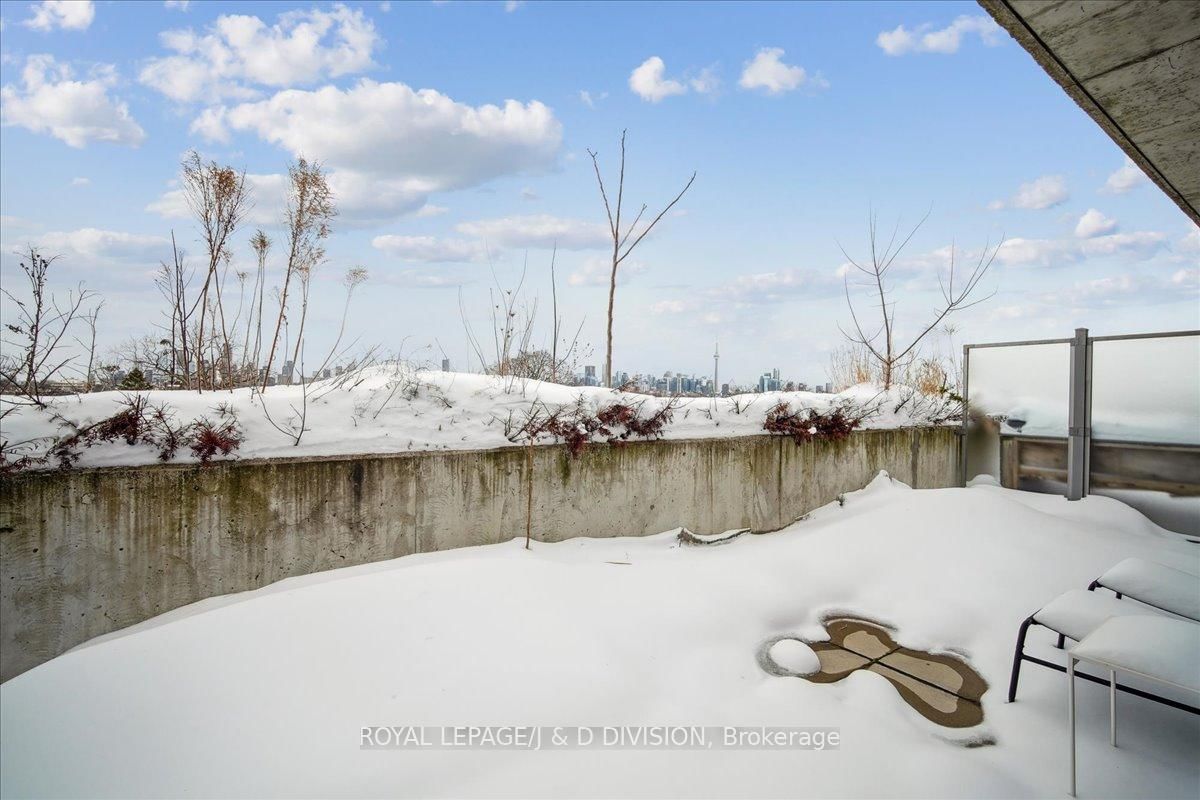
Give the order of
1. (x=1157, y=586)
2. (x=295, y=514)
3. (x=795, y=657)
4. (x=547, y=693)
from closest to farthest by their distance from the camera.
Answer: (x=547, y=693) < (x=1157, y=586) < (x=795, y=657) < (x=295, y=514)

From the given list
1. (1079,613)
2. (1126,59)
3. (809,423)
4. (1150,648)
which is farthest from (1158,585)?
(809,423)

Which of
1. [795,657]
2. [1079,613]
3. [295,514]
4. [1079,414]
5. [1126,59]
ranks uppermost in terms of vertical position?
[1126,59]

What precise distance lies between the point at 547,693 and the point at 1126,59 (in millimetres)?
3121

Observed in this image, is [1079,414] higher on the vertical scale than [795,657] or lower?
higher

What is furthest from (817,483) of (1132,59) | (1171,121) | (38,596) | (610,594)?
(38,596)

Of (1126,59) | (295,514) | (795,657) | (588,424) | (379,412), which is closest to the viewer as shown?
(1126,59)

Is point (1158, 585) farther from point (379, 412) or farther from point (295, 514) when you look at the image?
point (295, 514)

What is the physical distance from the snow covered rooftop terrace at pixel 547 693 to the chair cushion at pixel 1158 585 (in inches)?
19.4

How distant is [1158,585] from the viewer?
9.11ft

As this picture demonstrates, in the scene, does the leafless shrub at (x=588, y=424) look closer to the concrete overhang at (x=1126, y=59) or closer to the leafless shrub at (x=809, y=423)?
the leafless shrub at (x=809, y=423)

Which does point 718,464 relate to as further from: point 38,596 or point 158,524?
point 38,596

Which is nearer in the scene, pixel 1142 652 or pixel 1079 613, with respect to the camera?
pixel 1142 652

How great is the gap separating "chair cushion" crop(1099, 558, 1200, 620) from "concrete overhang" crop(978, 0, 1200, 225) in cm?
206

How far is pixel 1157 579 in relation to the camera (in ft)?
9.25
